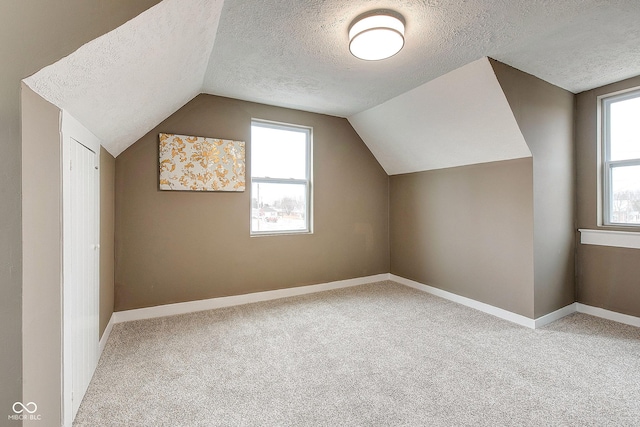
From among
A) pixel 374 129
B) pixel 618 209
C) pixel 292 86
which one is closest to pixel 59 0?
pixel 292 86

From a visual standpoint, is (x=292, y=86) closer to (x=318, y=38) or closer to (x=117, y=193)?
(x=318, y=38)

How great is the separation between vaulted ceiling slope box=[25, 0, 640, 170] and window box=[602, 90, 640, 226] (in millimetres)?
335

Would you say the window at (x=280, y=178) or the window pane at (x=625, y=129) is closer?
the window pane at (x=625, y=129)

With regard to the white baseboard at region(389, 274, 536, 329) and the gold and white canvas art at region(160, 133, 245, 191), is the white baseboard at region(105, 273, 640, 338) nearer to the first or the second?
the white baseboard at region(389, 274, 536, 329)

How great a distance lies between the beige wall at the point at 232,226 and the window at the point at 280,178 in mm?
129

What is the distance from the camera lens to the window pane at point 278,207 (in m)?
3.91

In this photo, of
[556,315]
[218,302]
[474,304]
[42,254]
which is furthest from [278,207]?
[556,315]

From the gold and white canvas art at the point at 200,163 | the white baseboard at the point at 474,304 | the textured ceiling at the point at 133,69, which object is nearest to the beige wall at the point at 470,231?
the white baseboard at the point at 474,304

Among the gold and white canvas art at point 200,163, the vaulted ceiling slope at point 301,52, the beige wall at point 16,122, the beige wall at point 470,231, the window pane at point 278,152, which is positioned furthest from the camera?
the window pane at point 278,152

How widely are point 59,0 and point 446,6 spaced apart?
2.02 metres

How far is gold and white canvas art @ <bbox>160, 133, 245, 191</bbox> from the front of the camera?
10.8 ft

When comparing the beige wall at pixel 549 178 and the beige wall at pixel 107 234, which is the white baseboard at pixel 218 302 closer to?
the beige wall at pixel 107 234

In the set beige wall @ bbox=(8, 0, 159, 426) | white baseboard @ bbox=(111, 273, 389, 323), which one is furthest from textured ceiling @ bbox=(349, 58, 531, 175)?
beige wall @ bbox=(8, 0, 159, 426)

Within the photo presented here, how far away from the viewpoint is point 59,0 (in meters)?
1.15
